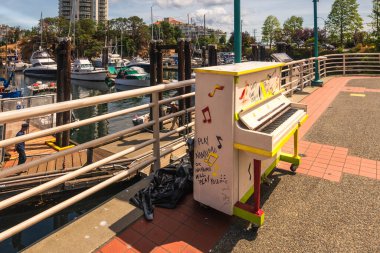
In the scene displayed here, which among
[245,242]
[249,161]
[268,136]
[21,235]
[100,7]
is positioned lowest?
[21,235]

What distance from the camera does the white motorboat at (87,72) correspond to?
160ft

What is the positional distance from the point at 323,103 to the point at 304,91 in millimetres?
2105

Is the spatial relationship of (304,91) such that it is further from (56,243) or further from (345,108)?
(56,243)

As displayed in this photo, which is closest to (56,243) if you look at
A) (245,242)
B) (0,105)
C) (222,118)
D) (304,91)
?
(245,242)

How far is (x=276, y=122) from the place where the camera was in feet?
10.2

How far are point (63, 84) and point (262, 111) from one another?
13.4 metres

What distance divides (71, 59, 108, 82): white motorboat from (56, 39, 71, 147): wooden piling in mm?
34082

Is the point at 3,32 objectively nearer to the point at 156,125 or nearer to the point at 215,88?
the point at 156,125

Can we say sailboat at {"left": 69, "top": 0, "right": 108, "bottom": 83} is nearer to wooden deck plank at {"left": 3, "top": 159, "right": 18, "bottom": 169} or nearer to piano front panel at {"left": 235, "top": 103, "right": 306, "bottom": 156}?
wooden deck plank at {"left": 3, "top": 159, "right": 18, "bottom": 169}

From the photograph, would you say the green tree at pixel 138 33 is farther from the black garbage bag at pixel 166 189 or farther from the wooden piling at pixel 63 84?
the black garbage bag at pixel 166 189

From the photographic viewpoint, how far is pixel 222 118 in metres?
2.66

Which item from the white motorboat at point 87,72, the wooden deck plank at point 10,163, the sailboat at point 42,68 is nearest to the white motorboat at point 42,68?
the sailboat at point 42,68

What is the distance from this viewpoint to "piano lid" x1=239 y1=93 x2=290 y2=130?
2698 millimetres

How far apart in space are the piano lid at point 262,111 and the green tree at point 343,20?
187 ft
